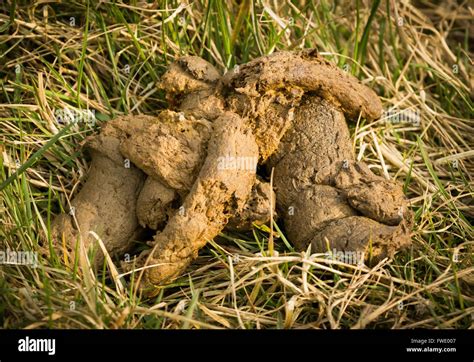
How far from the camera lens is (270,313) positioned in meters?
2.01

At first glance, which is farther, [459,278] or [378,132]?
[378,132]

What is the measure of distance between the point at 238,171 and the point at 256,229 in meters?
0.31

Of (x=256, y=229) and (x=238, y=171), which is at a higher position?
(x=238, y=171)

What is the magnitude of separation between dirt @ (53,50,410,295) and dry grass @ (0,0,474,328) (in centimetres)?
10

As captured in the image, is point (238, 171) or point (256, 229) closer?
point (238, 171)

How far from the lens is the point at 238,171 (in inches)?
78.3

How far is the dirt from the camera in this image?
6.53 ft

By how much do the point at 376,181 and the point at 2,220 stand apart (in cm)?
130

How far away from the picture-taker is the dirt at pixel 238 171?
1.99 meters

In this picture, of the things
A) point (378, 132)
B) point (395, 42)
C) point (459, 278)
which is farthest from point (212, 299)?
point (395, 42)

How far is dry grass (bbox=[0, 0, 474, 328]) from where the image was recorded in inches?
76.8

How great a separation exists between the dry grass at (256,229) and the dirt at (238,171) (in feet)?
0.34

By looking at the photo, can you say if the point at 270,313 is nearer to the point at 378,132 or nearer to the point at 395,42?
the point at 378,132
